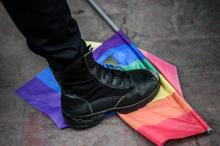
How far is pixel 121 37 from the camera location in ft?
6.09

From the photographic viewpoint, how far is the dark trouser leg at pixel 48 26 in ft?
3.83

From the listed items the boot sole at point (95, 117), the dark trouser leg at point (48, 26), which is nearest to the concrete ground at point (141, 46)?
the boot sole at point (95, 117)

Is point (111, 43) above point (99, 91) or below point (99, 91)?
below

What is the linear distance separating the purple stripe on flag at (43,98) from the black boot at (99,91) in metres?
0.08

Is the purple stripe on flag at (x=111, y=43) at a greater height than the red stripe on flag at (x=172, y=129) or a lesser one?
greater

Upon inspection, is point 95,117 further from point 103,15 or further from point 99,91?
point 103,15

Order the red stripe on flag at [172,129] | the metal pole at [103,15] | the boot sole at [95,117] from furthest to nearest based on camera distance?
the metal pole at [103,15] → the boot sole at [95,117] → the red stripe on flag at [172,129]

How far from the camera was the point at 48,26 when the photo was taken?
1.20 metres

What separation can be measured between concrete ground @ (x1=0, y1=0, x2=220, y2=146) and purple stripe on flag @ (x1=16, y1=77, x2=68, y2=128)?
3 cm

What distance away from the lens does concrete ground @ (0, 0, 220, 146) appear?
1450 mm

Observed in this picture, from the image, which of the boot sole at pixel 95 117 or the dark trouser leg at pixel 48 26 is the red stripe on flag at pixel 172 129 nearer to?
the boot sole at pixel 95 117

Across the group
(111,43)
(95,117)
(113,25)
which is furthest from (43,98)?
(113,25)

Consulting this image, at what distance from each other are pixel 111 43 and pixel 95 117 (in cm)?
50

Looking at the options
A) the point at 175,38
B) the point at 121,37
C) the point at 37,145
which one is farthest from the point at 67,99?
the point at 175,38
